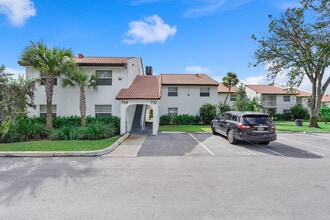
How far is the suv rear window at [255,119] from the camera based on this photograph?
378 inches

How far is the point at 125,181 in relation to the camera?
5.09m

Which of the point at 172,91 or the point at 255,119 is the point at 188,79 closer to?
the point at 172,91

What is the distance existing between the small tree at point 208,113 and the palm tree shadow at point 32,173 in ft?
55.5

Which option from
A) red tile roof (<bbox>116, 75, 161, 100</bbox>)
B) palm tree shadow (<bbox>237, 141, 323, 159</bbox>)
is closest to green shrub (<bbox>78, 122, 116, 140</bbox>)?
red tile roof (<bbox>116, 75, 161, 100</bbox>)

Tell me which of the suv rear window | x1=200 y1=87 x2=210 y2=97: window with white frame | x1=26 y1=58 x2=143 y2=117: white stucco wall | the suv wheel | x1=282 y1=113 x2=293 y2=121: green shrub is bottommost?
the suv wheel

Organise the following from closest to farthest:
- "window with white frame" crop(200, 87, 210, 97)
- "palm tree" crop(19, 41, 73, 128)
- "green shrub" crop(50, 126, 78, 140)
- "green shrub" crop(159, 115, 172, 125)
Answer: "green shrub" crop(50, 126, 78, 140), "palm tree" crop(19, 41, 73, 128), "green shrub" crop(159, 115, 172, 125), "window with white frame" crop(200, 87, 210, 97)

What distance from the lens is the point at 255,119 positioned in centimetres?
973

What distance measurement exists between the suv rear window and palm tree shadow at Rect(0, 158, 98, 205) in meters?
7.46

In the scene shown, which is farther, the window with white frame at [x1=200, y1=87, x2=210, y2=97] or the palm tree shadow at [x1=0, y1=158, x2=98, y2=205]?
the window with white frame at [x1=200, y1=87, x2=210, y2=97]

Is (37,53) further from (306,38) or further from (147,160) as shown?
(306,38)

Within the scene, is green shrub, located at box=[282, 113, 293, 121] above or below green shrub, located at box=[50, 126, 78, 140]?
above

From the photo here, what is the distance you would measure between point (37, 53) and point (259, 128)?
44.1ft

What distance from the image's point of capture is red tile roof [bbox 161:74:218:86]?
78.4ft

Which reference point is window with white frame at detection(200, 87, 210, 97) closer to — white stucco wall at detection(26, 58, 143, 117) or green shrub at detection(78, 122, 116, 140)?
white stucco wall at detection(26, 58, 143, 117)
